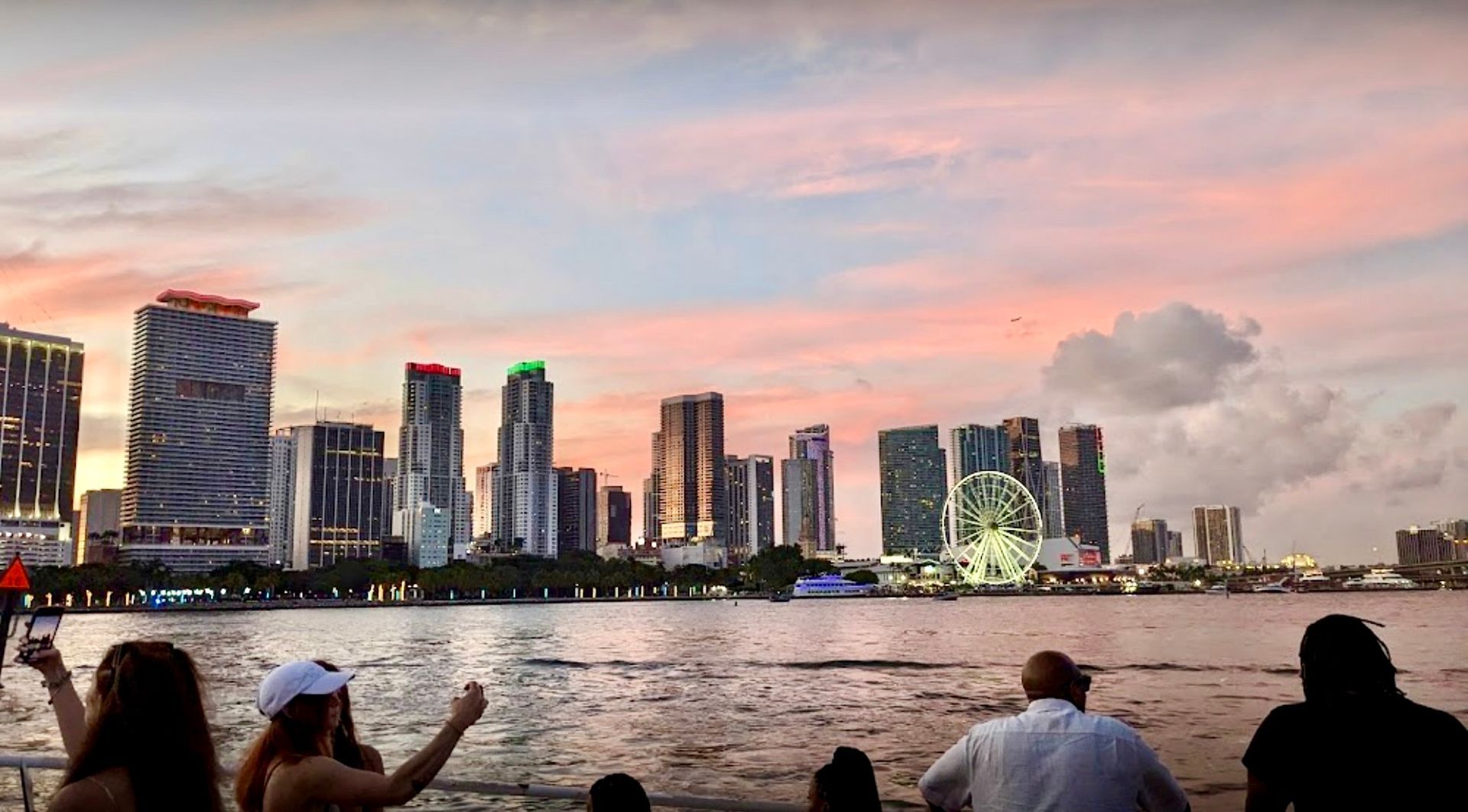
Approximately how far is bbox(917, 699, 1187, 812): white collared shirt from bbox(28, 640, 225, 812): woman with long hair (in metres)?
3.53

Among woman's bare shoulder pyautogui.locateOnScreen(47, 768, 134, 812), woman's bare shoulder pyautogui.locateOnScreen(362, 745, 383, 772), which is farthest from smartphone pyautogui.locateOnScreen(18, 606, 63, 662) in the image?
woman's bare shoulder pyautogui.locateOnScreen(362, 745, 383, 772)

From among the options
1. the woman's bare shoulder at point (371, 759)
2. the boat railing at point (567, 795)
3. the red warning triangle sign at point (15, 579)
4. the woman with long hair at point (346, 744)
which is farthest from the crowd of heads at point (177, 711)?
the boat railing at point (567, 795)

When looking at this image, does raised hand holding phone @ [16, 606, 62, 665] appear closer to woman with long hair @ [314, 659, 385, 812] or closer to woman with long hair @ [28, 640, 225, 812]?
woman with long hair @ [28, 640, 225, 812]

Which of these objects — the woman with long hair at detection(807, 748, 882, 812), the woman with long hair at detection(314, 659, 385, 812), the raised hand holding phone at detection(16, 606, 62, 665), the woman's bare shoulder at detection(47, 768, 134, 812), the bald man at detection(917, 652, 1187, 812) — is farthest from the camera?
the woman with long hair at detection(314, 659, 385, 812)

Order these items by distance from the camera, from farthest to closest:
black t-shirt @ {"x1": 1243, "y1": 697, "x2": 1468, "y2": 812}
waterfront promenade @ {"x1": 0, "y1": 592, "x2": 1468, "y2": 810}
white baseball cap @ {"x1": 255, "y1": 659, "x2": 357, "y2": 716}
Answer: waterfront promenade @ {"x1": 0, "y1": 592, "x2": 1468, "y2": 810}, white baseball cap @ {"x1": 255, "y1": 659, "x2": 357, "y2": 716}, black t-shirt @ {"x1": 1243, "y1": 697, "x2": 1468, "y2": 812}

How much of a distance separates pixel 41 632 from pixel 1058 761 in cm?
547

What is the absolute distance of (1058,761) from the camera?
566 cm

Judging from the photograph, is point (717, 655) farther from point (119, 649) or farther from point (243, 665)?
point (119, 649)

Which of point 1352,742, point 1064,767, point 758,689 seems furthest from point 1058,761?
point 758,689

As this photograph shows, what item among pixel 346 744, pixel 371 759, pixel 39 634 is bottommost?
pixel 371 759

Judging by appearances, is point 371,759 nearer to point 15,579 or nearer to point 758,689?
point 15,579

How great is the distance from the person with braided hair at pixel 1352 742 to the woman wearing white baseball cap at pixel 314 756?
11.4ft

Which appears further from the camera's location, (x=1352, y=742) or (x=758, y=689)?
(x=758, y=689)

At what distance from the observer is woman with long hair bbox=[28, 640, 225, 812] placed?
458 cm
